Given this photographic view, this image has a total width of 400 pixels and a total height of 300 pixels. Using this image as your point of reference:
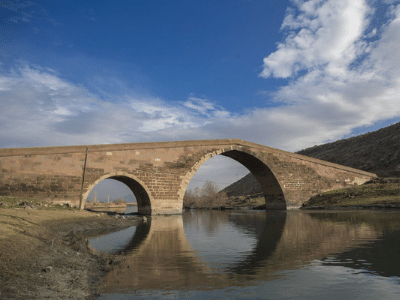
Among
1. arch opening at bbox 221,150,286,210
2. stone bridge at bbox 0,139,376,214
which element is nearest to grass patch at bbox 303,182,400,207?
stone bridge at bbox 0,139,376,214

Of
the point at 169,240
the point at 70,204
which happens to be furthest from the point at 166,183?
the point at 169,240

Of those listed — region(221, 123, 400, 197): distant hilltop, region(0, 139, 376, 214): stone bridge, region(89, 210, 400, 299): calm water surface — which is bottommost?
region(89, 210, 400, 299): calm water surface

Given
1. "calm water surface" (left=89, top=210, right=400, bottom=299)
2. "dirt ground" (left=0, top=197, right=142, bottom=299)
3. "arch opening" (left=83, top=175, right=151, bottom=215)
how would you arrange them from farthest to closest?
"arch opening" (left=83, top=175, right=151, bottom=215)
"calm water surface" (left=89, top=210, right=400, bottom=299)
"dirt ground" (left=0, top=197, right=142, bottom=299)

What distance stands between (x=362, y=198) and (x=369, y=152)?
3614cm

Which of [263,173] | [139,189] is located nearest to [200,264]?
[139,189]

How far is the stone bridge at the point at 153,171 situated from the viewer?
2004 cm

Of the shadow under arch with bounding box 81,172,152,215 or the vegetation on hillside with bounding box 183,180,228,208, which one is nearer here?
the shadow under arch with bounding box 81,172,152,215

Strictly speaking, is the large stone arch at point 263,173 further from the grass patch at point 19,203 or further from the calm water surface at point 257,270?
the calm water surface at point 257,270

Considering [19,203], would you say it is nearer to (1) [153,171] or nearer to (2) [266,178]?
(1) [153,171]

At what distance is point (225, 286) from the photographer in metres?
4.49

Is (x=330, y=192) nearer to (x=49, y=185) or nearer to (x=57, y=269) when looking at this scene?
(x=49, y=185)

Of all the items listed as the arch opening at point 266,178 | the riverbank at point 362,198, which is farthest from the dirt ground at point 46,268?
the riverbank at point 362,198

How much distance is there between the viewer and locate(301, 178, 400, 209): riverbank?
2550cm

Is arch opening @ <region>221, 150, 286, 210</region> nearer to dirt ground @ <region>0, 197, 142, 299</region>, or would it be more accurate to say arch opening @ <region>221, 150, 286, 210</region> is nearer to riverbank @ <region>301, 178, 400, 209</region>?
riverbank @ <region>301, 178, 400, 209</region>
